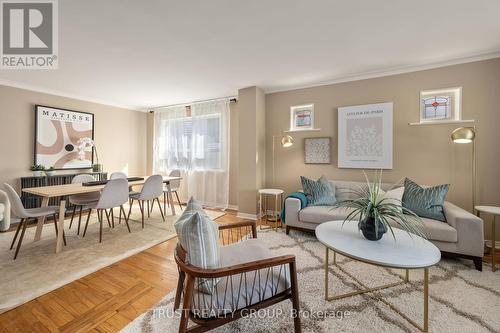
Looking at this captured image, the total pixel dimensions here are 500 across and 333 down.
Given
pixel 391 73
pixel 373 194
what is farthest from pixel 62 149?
pixel 391 73

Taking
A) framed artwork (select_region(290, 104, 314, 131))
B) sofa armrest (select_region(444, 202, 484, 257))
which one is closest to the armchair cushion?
sofa armrest (select_region(444, 202, 484, 257))

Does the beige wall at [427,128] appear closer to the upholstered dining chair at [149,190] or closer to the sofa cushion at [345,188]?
the sofa cushion at [345,188]

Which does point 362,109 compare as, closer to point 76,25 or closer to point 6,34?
point 76,25

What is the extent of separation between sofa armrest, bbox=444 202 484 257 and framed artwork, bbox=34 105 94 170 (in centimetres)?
571

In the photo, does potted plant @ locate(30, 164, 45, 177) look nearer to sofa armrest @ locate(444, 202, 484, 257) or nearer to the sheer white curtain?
the sheer white curtain

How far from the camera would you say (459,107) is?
276 cm

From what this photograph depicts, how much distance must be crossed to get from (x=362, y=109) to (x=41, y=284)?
433 centimetres

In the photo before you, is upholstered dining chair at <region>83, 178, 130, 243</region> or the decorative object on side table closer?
upholstered dining chair at <region>83, 178, 130, 243</region>

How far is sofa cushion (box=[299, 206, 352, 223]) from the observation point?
2.66 m

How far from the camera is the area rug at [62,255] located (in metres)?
1.81

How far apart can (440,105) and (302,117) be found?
6.33ft

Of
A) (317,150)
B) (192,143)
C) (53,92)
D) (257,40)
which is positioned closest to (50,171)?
(53,92)

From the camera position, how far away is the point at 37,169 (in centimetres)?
364

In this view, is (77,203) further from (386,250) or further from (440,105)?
(440,105)
